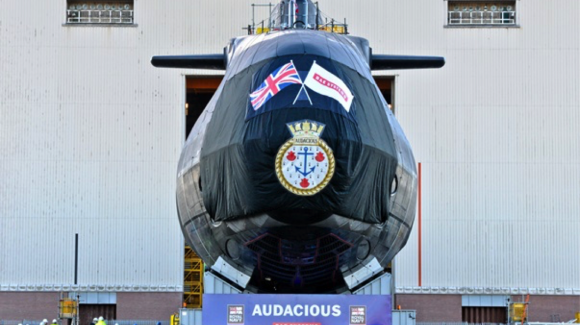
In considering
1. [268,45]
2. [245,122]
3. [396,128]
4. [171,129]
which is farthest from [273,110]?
[171,129]

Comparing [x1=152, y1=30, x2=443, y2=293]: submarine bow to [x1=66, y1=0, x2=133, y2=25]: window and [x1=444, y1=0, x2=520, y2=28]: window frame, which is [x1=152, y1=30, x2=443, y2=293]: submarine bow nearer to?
[x1=444, y1=0, x2=520, y2=28]: window frame

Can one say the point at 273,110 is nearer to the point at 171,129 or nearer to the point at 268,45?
the point at 268,45

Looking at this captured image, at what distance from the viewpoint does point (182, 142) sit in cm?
4941

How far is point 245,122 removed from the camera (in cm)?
1592

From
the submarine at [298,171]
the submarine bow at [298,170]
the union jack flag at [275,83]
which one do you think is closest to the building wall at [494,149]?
the submarine at [298,171]

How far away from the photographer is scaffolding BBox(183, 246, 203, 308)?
180 ft

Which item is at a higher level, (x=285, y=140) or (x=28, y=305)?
(x=285, y=140)

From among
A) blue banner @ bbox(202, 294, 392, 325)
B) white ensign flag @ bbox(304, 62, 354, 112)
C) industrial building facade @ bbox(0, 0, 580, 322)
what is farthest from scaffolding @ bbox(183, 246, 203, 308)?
white ensign flag @ bbox(304, 62, 354, 112)

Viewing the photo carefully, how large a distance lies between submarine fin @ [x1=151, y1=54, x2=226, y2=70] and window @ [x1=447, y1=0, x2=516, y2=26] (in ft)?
91.0

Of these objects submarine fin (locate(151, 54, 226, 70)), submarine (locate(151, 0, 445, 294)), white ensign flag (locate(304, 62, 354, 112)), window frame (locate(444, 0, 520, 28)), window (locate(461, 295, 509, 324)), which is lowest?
window (locate(461, 295, 509, 324))

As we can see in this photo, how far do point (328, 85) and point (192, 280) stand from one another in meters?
41.6

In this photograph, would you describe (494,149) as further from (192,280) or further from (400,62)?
(400,62)

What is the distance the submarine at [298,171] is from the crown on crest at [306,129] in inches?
0.6

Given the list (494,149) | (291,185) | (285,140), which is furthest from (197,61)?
(494,149)
